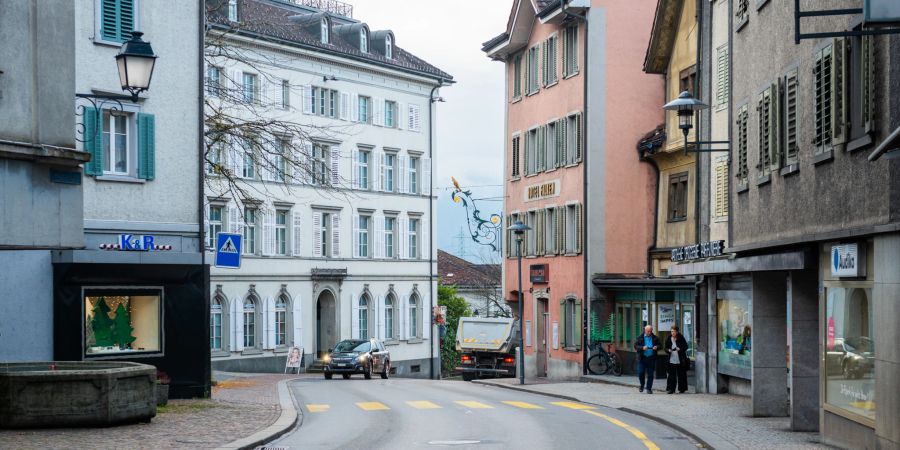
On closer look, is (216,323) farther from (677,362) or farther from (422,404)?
(677,362)

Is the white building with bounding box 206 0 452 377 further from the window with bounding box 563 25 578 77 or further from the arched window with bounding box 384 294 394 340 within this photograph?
the window with bounding box 563 25 578 77

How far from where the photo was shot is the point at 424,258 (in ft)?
229

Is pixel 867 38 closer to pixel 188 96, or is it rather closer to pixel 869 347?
pixel 869 347

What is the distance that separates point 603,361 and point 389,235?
25982 mm

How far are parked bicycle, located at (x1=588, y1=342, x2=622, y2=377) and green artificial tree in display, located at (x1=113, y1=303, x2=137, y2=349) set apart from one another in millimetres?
19150

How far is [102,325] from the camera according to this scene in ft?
87.7

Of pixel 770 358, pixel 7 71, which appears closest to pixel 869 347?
pixel 770 358

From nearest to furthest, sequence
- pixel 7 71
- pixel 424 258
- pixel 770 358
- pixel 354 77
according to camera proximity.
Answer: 1. pixel 7 71
2. pixel 770 358
3. pixel 354 77
4. pixel 424 258

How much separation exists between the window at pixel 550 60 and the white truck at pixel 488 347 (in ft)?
31.7

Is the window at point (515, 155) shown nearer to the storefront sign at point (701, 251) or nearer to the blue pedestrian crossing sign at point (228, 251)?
the storefront sign at point (701, 251)

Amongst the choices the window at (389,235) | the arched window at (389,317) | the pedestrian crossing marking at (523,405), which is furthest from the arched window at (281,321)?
the pedestrian crossing marking at (523,405)

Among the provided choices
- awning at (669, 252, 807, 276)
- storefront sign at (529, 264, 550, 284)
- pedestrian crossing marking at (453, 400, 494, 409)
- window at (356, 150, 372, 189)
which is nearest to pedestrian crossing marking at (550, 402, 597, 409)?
pedestrian crossing marking at (453, 400, 494, 409)

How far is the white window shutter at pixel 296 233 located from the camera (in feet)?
199

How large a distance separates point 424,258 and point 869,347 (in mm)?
54095
